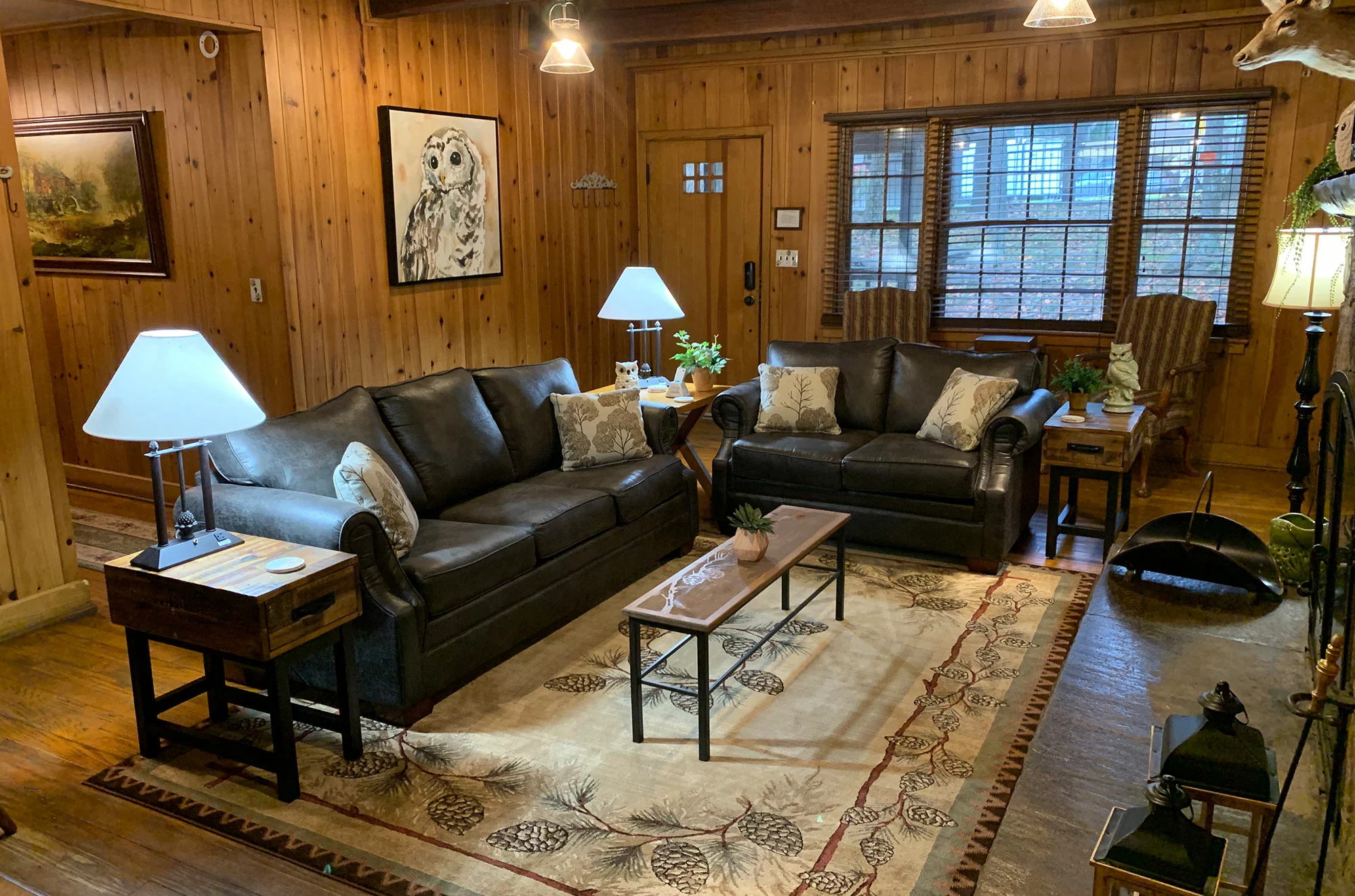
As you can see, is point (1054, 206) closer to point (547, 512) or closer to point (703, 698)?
point (547, 512)

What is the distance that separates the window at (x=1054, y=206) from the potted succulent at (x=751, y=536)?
377cm

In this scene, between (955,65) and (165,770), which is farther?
(955,65)

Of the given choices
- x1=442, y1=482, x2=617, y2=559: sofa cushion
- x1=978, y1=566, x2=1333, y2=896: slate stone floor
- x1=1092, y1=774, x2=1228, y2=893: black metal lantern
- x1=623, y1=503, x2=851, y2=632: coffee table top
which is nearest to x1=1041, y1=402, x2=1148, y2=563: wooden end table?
x1=623, y1=503, x2=851, y2=632: coffee table top

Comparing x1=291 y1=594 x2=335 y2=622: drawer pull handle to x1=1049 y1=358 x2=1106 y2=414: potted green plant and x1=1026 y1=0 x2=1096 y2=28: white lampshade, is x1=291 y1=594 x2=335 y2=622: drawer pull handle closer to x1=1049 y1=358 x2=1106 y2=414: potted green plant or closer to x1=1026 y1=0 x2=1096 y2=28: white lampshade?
x1=1026 y1=0 x2=1096 y2=28: white lampshade

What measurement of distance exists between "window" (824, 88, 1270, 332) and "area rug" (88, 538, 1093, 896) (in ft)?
10.3

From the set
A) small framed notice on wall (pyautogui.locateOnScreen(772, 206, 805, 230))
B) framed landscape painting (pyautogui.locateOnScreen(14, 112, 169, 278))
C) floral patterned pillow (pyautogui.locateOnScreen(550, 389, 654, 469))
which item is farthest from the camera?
small framed notice on wall (pyautogui.locateOnScreen(772, 206, 805, 230))

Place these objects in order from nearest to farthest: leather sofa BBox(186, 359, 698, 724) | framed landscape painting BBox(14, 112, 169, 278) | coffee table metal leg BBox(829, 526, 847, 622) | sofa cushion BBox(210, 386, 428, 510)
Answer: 1. leather sofa BBox(186, 359, 698, 724)
2. sofa cushion BBox(210, 386, 428, 510)
3. coffee table metal leg BBox(829, 526, 847, 622)
4. framed landscape painting BBox(14, 112, 169, 278)

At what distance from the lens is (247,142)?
4.68 m

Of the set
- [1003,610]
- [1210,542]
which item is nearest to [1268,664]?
[1210,542]

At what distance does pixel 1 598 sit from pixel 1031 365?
436 centimetres

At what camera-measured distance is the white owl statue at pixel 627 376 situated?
5.14 metres

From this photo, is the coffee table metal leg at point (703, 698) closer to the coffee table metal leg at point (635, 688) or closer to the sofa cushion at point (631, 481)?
the coffee table metal leg at point (635, 688)

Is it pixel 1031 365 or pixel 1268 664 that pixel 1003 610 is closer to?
pixel 1031 365

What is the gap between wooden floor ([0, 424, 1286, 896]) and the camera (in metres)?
2.42
